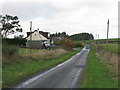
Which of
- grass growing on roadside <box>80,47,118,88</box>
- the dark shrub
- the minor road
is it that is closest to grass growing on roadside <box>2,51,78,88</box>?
the minor road

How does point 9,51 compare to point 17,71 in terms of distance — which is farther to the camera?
point 9,51

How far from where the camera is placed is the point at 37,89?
12.4 m

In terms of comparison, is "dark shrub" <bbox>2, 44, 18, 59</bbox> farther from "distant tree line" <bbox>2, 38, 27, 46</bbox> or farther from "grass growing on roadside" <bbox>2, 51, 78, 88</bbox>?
"grass growing on roadside" <bbox>2, 51, 78, 88</bbox>

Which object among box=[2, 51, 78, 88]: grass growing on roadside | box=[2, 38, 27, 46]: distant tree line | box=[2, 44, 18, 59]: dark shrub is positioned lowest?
box=[2, 51, 78, 88]: grass growing on roadside

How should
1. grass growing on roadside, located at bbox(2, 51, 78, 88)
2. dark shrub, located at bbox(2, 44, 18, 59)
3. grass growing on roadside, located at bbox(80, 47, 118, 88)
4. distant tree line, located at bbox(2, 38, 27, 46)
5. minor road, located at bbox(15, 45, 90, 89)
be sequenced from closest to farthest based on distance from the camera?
minor road, located at bbox(15, 45, 90, 89) < grass growing on roadside, located at bbox(80, 47, 118, 88) < grass growing on roadside, located at bbox(2, 51, 78, 88) < dark shrub, located at bbox(2, 44, 18, 59) < distant tree line, located at bbox(2, 38, 27, 46)

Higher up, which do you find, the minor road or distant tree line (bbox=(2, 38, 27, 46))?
distant tree line (bbox=(2, 38, 27, 46))

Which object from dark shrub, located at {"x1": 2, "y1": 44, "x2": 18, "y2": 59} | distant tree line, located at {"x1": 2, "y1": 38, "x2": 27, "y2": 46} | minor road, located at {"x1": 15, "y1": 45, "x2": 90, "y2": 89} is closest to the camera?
minor road, located at {"x1": 15, "y1": 45, "x2": 90, "y2": 89}

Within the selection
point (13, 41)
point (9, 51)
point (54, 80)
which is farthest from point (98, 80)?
point (13, 41)

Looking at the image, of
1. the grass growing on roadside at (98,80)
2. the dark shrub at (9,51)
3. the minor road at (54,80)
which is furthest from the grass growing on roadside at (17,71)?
the grass growing on roadside at (98,80)

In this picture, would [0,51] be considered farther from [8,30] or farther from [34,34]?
[34,34]

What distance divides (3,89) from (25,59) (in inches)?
746

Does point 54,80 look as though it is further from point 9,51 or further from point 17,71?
point 9,51

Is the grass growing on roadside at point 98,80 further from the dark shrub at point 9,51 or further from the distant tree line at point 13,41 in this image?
the distant tree line at point 13,41

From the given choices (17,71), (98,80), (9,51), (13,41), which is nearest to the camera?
(98,80)
